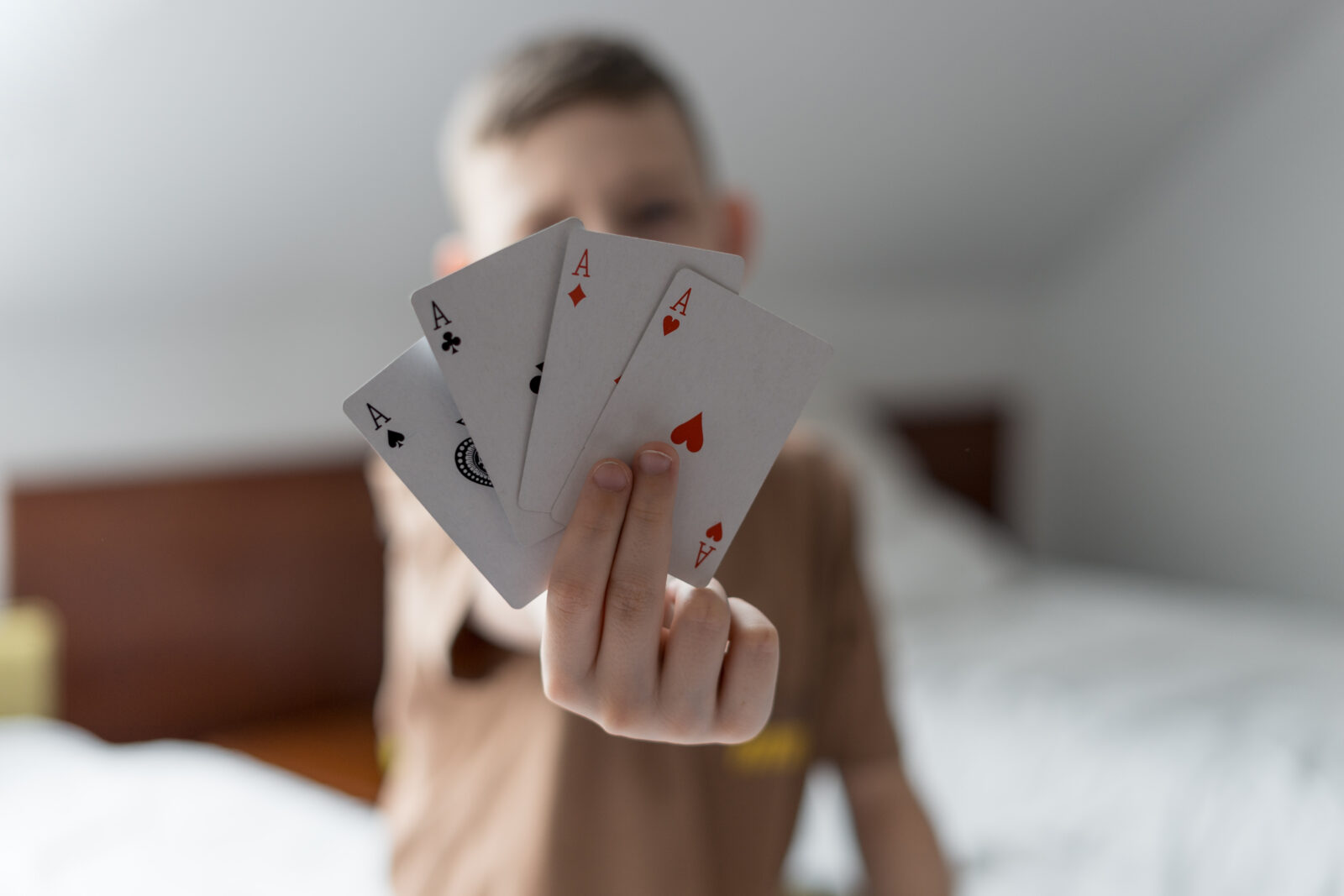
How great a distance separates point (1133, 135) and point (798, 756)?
268cm

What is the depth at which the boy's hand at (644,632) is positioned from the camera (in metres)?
0.36

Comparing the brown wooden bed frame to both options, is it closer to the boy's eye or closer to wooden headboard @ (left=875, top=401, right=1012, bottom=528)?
the boy's eye

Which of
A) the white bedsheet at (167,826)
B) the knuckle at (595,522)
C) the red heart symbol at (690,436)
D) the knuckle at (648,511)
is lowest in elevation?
the white bedsheet at (167,826)

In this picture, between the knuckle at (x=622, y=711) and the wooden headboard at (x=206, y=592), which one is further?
the wooden headboard at (x=206, y=592)

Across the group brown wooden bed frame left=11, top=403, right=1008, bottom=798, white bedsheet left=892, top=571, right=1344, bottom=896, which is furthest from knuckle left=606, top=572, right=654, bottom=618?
brown wooden bed frame left=11, top=403, right=1008, bottom=798

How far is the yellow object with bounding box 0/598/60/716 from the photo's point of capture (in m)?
1.65

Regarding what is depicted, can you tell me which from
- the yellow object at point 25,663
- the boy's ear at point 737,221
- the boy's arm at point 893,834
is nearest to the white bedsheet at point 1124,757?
the boy's arm at point 893,834

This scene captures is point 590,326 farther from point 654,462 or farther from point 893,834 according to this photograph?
point 893,834

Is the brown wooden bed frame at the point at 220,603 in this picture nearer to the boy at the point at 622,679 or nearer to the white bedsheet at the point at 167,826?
the white bedsheet at the point at 167,826

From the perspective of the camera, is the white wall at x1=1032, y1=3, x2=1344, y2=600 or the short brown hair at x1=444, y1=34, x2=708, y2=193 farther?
the white wall at x1=1032, y1=3, x2=1344, y2=600

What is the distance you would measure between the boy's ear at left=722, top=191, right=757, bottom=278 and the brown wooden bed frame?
1245 mm

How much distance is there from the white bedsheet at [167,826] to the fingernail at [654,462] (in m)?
0.76

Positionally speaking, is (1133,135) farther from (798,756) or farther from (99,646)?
(99,646)

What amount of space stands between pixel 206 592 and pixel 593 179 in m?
1.78
